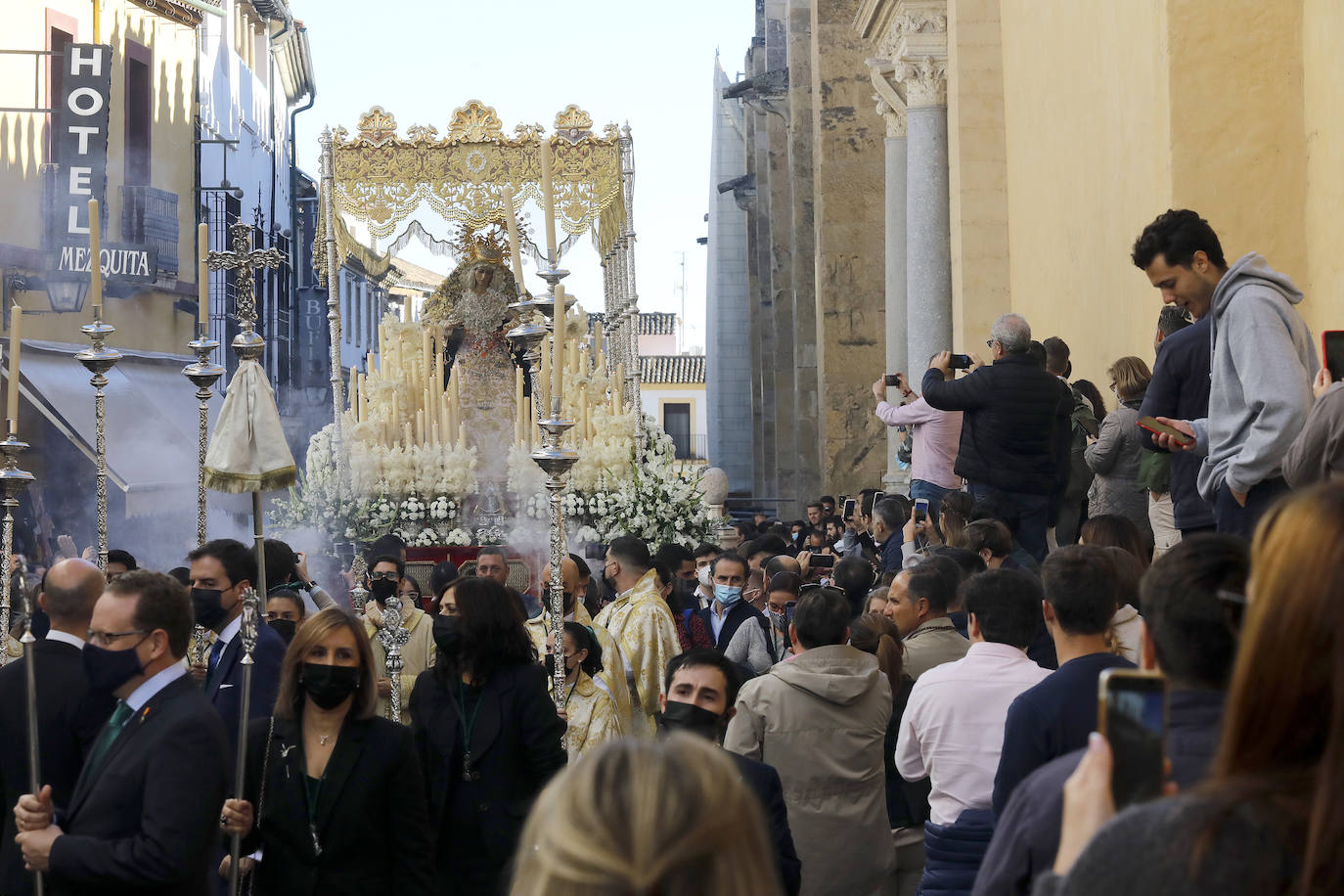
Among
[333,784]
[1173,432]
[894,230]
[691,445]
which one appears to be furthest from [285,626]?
[691,445]

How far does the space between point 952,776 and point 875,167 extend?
57.5ft

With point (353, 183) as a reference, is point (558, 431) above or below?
below

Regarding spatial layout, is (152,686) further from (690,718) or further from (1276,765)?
(1276,765)

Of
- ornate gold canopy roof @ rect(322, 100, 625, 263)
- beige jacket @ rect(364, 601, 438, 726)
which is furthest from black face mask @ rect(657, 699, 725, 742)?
ornate gold canopy roof @ rect(322, 100, 625, 263)

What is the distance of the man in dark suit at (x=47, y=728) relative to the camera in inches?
181

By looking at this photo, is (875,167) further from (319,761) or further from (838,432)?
(319,761)

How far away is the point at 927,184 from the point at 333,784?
38.3ft

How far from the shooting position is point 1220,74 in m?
8.12

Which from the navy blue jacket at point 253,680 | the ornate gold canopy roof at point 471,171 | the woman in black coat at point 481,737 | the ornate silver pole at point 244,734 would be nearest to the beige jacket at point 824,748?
the woman in black coat at point 481,737

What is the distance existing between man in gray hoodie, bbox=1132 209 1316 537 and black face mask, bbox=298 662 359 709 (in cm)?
265

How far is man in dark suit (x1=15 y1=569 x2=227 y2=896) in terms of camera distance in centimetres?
380

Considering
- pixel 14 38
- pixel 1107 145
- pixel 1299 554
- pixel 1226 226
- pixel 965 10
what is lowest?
pixel 1299 554

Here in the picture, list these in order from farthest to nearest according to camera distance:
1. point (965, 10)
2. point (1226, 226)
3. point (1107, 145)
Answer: point (965, 10), point (1107, 145), point (1226, 226)

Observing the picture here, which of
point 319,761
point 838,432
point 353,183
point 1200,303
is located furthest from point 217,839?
point 838,432
